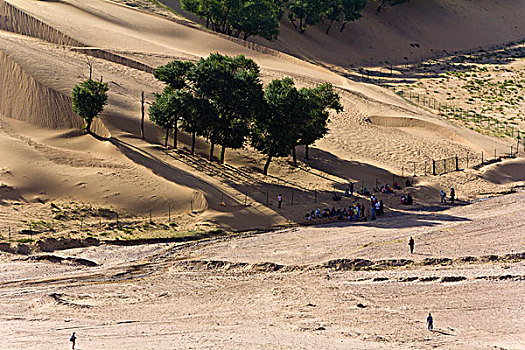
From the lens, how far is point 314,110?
5278 centimetres

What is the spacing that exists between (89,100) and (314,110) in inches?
652

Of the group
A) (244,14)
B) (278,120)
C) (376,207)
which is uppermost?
(244,14)

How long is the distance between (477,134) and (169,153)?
32258 mm

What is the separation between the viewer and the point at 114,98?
192 ft

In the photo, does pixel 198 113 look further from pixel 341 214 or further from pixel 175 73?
pixel 341 214

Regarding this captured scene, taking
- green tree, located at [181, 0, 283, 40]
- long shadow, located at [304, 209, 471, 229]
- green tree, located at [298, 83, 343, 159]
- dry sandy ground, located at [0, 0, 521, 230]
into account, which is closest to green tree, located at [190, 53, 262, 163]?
dry sandy ground, located at [0, 0, 521, 230]

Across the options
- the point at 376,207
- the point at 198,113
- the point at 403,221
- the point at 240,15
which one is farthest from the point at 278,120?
the point at 240,15

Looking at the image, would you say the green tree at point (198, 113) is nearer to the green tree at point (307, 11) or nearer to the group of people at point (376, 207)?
the group of people at point (376, 207)

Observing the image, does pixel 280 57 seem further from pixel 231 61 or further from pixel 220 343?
pixel 220 343

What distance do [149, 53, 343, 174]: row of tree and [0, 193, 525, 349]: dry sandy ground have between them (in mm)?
10263

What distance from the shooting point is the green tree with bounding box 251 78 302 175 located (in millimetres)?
50344

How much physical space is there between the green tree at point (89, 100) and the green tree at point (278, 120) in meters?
11.5

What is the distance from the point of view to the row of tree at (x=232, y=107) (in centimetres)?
4959

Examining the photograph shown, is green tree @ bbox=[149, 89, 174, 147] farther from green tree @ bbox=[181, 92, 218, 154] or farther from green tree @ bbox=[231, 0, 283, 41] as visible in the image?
green tree @ bbox=[231, 0, 283, 41]
